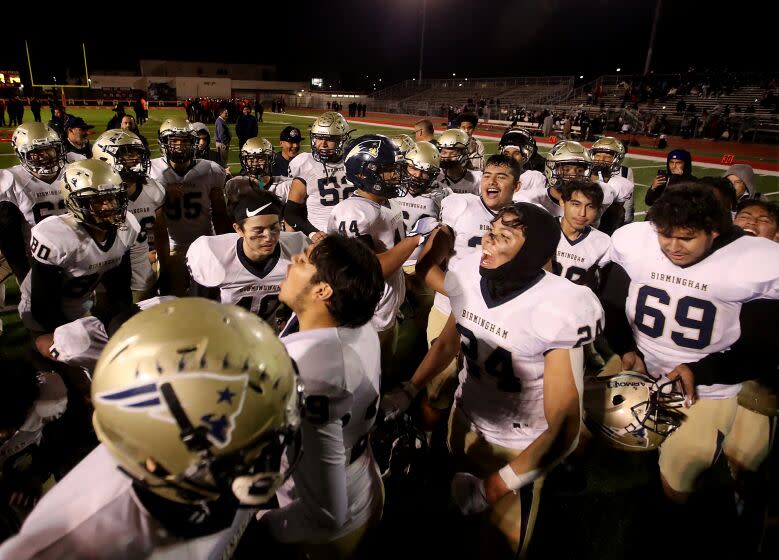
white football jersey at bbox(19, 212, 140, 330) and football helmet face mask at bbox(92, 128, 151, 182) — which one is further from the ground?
football helmet face mask at bbox(92, 128, 151, 182)

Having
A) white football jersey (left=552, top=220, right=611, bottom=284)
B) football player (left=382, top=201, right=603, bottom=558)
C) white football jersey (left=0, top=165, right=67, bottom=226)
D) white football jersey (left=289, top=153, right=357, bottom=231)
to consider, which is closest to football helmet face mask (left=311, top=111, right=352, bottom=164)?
white football jersey (left=289, top=153, right=357, bottom=231)

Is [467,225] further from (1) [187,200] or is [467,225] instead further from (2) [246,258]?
(1) [187,200]

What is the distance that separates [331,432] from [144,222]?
3.96m

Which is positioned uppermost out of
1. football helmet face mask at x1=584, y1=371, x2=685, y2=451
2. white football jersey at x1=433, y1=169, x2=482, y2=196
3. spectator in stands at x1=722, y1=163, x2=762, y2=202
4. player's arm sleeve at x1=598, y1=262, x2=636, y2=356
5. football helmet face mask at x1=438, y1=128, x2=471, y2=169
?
football helmet face mask at x1=438, y1=128, x2=471, y2=169

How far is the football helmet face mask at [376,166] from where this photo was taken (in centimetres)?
360

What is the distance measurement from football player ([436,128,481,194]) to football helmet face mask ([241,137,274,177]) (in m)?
2.27

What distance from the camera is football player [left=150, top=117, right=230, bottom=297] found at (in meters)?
5.16

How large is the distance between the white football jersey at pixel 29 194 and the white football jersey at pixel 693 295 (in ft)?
17.6

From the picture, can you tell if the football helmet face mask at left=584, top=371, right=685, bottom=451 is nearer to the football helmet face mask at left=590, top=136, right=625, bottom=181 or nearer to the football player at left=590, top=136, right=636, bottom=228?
the football player at left=590, top=136, right=636, bottom=228

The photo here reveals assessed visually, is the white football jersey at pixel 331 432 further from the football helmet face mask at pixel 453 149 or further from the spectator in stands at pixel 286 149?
the spectator in stands at pixel 286 149

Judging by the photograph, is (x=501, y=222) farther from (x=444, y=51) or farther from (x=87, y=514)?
(x=444, y=51)

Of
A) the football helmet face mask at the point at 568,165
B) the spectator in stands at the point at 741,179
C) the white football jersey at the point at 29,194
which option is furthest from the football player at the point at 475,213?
the white football jersey at the point at 29,194

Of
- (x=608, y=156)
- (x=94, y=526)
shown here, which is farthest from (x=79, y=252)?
(x=608, y=156)

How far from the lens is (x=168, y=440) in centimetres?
100
